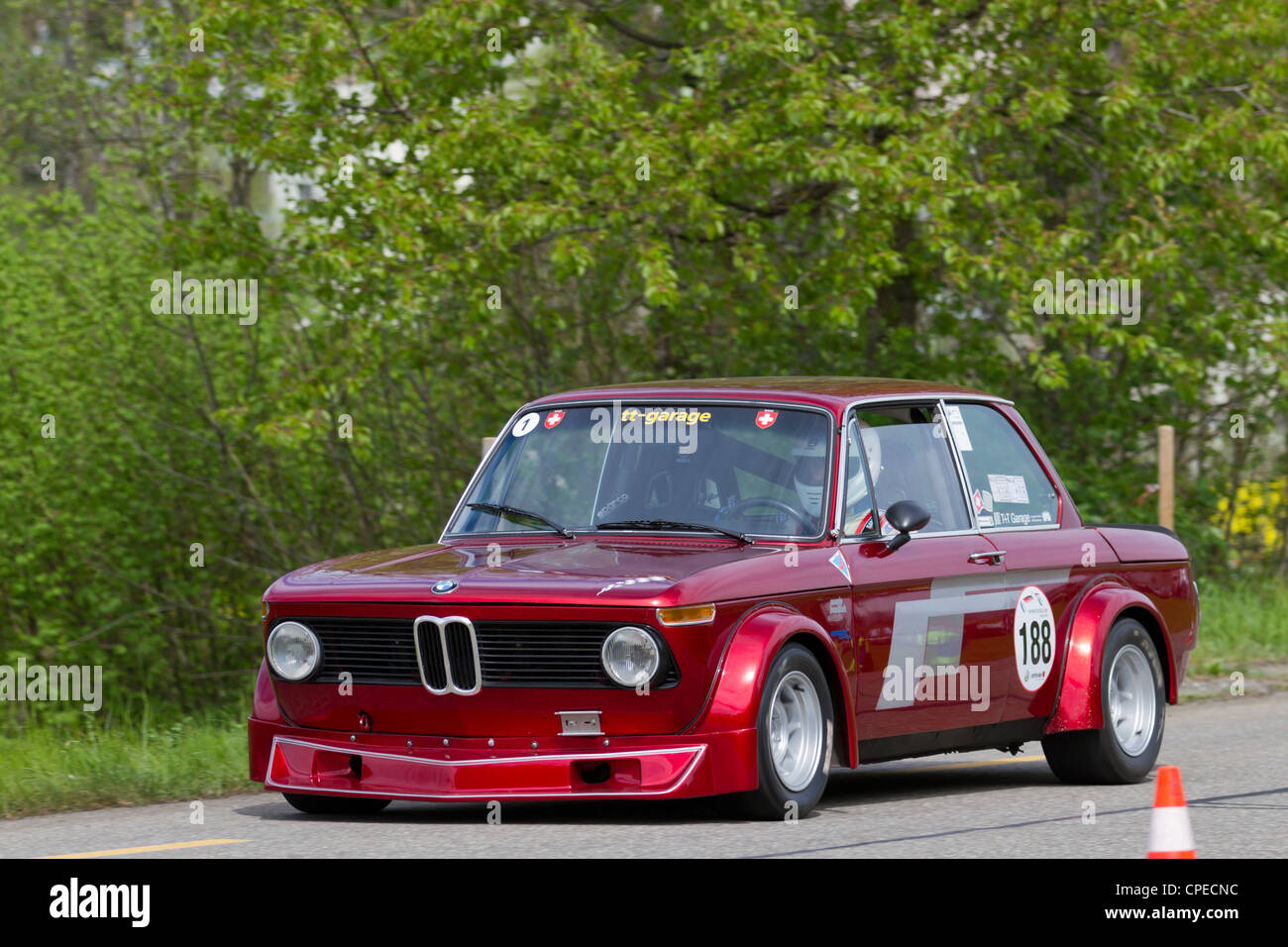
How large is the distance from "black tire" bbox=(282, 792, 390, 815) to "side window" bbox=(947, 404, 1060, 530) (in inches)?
122

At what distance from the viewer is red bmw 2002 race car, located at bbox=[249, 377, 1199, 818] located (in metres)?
7.34

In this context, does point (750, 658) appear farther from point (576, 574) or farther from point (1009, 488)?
point (1009, 488)

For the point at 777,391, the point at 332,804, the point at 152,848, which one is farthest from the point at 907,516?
the point at 152,848

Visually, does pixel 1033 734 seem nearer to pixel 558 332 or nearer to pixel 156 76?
pixel 558 332

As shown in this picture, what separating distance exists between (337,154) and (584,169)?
2.15m

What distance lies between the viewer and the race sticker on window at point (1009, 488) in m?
9.43

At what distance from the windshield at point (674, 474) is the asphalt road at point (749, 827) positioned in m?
1.21

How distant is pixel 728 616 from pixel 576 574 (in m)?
0.60

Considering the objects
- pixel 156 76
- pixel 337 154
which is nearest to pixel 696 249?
pixel 337 154

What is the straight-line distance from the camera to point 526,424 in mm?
9203

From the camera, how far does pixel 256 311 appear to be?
19.0m

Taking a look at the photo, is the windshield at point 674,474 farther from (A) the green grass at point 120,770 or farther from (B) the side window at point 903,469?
(A) the green grass at point 120,770

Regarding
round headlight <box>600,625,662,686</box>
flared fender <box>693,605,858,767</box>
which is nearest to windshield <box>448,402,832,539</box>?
flared fender <box>693,605,858,767</box>

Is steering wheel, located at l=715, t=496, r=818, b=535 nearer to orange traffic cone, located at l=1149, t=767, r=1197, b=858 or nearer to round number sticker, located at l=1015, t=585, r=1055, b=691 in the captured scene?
round number sticker, located at l=1015, t=585, r=1055, b=691
